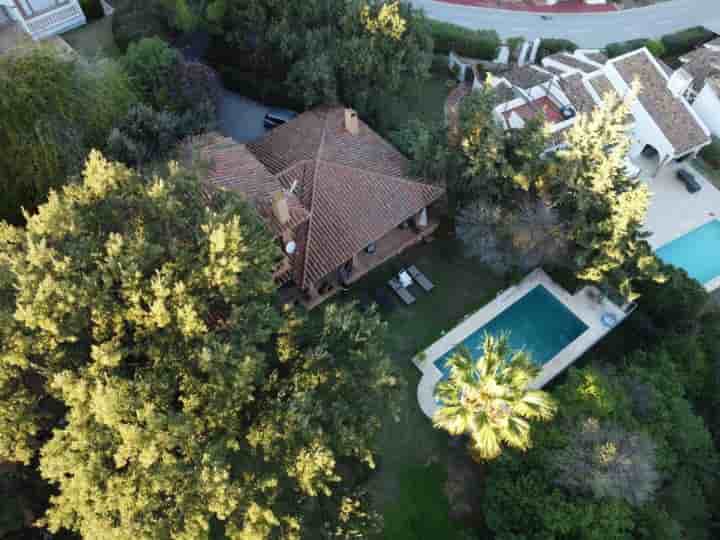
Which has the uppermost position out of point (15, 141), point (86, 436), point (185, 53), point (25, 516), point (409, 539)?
point (15, 141)

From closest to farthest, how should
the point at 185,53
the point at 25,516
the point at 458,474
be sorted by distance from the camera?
1. the point at 25,516
2. the point at 458,474
3. the point at 185,53

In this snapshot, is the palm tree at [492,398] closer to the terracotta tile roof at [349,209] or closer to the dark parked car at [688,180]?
the terracotta tile roof at [349,209]

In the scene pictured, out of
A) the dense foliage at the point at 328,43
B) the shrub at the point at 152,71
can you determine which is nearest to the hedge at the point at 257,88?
the dense foliage at the point at 328,43

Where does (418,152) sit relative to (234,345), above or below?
below

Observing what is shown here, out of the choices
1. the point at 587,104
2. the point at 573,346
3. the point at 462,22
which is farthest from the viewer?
the point at 462,22

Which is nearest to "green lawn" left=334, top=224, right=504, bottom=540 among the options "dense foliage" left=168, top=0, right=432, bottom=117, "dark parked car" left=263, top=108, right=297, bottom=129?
"dense foliage" left=168, top=0, right=432, bottom=117

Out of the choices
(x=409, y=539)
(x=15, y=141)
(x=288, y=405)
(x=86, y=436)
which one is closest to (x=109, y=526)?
(x=86, y=436)

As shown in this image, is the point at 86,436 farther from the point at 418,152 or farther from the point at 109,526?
the point at 418,152
